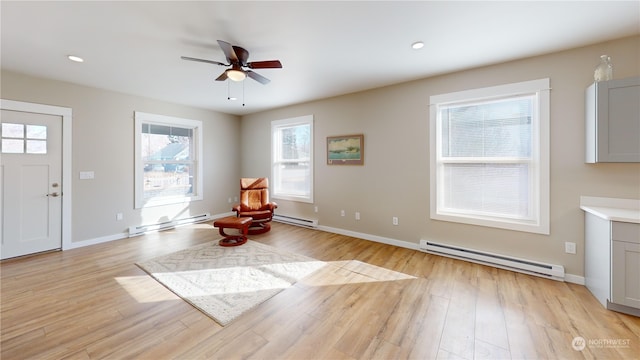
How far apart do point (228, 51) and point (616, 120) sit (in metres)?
3.81

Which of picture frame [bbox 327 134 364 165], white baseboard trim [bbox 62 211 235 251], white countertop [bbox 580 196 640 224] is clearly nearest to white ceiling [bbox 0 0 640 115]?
picture frame [bbox 327 134 364 165]

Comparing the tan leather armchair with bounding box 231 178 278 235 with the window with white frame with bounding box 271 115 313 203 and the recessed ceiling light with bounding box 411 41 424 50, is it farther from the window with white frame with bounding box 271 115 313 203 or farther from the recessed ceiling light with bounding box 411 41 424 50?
the recessed ceiling light with bounding box 411 41 424 50

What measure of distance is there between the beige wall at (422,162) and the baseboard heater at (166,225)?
1.54 m

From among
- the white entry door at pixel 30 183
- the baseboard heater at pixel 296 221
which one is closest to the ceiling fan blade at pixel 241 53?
the baseboard heater at pixel 296 221

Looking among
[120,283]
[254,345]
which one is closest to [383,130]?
[254,345]

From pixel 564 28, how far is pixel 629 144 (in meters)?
1.26

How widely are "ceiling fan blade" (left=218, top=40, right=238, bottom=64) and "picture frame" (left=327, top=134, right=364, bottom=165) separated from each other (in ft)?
8.08

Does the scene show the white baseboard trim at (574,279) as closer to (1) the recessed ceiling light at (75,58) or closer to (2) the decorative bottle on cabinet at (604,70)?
(2) the decorative bottle on cabinet at (604,70)

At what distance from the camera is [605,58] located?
8.03ft

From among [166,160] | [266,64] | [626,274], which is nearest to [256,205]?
[166,160]

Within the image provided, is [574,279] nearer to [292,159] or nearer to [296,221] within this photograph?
[296,221]

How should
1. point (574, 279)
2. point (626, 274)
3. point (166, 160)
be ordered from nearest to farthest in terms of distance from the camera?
1. point (626, 274)
2. point (574, 279)
3. point (166, 160)

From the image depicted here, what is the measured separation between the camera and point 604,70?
7.98ft

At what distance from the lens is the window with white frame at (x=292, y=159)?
5152 mm
